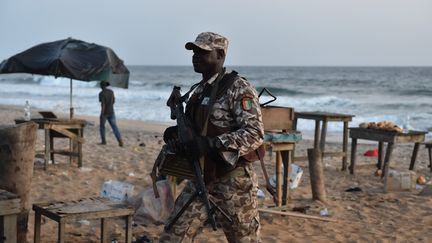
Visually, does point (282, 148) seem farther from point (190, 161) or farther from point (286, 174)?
point (190, 161)

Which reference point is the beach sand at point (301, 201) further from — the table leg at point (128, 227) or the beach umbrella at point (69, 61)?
the beach umbrella at point (69, 61)

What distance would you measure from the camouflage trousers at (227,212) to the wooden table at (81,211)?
44.4 inches

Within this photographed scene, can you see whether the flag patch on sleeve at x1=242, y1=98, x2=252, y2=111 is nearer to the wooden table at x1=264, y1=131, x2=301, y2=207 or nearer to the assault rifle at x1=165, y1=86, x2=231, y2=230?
the assault rifle at x1=165, y1=86, x2=231, y2=230

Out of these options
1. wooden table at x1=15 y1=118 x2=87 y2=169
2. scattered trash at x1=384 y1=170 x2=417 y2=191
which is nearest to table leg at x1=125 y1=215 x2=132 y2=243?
wooden table at x1=15 y1=118 x2=87 y2=169

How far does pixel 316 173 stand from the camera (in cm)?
866

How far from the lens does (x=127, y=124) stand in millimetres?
22953

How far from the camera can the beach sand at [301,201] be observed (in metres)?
6.77

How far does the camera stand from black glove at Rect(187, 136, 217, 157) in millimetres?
3643

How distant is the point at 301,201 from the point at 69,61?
4.58 m

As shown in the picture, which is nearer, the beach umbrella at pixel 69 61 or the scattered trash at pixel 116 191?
the scattered trash at pixel 116 191

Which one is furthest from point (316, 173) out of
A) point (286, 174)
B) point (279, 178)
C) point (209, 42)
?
point (209, 42)

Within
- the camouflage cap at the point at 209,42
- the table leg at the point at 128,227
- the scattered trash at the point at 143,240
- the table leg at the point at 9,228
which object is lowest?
Result: the scattered trash at the point at 143,240

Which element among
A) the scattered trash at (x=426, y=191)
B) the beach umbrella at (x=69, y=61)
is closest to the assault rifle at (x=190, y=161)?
the scattered trash at (x=426, y=191)

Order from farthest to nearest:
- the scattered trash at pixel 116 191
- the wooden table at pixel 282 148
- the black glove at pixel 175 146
A: the scattered trash at pixel 116 191 < the wooden table at pixel 282 148 < the black glove at pixel 175 146
